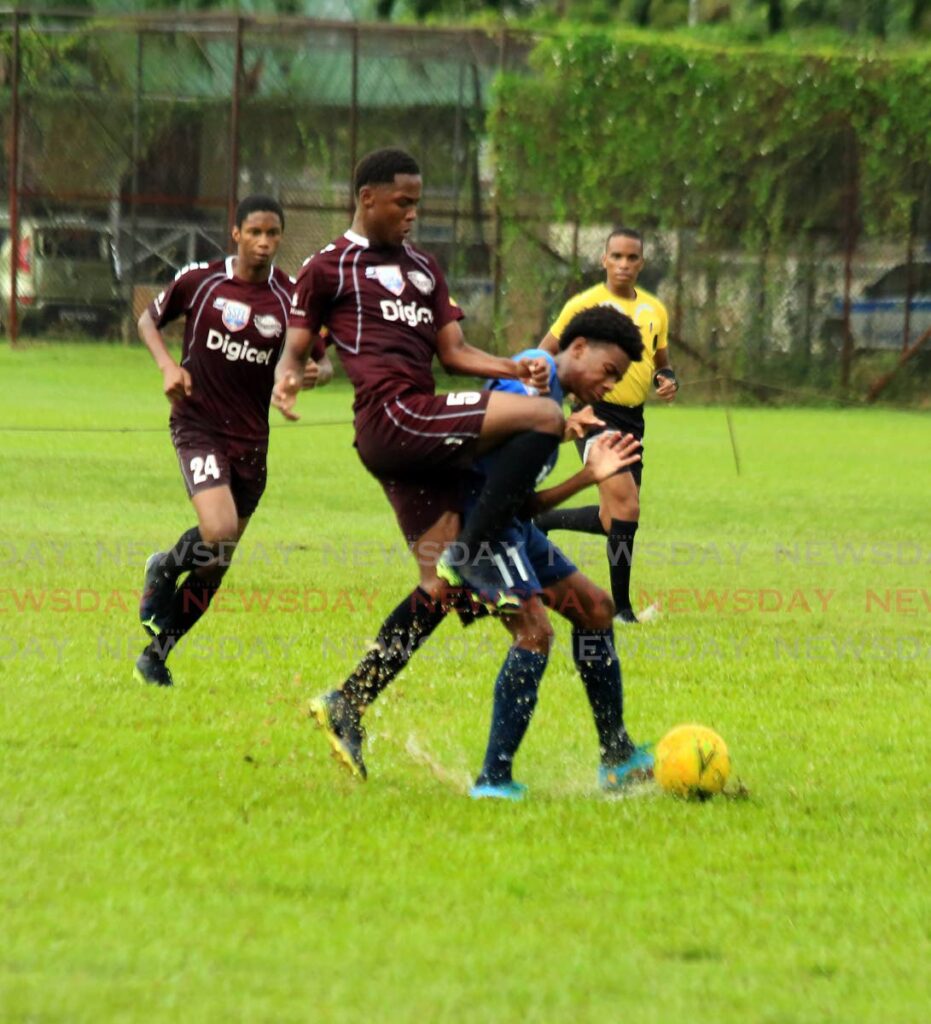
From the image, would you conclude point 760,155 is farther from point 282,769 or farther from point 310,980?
point 310,980

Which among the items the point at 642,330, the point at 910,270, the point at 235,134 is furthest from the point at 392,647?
the point at 910,270

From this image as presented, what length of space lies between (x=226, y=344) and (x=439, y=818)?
127 inches

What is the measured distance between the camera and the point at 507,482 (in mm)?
5684

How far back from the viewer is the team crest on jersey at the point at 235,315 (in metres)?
8.13

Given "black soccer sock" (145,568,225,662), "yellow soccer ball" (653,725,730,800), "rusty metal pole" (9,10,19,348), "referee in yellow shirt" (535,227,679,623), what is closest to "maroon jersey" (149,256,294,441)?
"black soccer sock" (145,568,225,662)

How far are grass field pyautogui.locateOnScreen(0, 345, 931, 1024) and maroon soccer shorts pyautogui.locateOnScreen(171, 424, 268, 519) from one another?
2.60 ft

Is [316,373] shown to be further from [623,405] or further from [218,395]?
[623,405]

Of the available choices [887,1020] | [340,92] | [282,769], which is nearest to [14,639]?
[282,769]

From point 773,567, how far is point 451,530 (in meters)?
6.52

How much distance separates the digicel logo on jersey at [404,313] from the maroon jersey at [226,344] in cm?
204

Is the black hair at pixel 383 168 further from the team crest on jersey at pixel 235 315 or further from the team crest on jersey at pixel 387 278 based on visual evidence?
the team crest on jersey at pixel 235 315

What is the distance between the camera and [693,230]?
26469 millimetres

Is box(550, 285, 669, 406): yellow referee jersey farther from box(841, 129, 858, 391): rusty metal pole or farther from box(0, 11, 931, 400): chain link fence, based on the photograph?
box(841, 129, 858, 391): rusty metal pole

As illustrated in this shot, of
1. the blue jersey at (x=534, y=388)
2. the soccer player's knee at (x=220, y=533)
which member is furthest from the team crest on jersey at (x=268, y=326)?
the blue jersey at (x=534, y=388)
